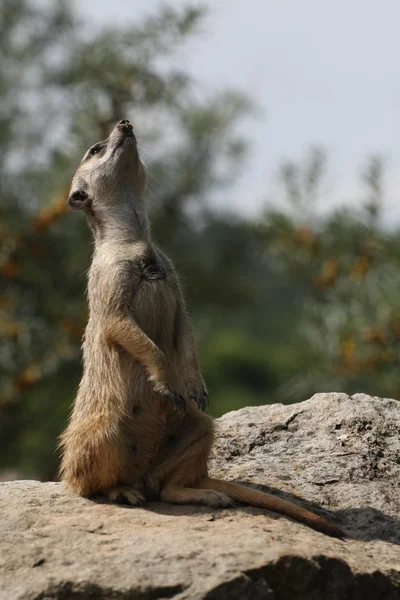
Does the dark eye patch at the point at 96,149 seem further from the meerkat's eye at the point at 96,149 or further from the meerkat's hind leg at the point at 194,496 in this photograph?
the meerkat's hind leg at the point at 194,496

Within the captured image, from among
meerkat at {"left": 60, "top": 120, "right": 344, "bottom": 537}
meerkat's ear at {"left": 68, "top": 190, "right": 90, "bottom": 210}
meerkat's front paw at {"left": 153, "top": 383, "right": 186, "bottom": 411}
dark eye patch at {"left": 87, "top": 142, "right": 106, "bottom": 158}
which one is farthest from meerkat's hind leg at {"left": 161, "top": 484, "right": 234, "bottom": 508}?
dark eye patch at {"left": 87, "top": 142, "right": 106, "bottom": 158}

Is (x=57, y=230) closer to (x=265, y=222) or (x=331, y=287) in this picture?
(x=265, y=222)

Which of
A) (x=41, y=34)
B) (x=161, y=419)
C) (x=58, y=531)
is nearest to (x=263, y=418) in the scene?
(x=161, y=419)

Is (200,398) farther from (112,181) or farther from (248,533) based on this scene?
(112,181)

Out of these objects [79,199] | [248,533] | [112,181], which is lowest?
[248,533]

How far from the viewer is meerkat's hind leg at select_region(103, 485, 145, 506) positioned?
5.07 metres

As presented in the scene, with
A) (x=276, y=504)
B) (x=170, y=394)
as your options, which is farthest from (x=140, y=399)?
(x=276, y=504)

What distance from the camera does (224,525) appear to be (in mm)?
4723

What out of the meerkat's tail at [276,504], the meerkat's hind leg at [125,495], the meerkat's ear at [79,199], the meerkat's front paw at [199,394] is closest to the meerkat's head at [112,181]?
the meerkat's ear at [79,199]

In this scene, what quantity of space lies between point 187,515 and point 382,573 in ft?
3.29

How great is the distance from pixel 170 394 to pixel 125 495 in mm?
581

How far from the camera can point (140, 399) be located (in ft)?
17.2

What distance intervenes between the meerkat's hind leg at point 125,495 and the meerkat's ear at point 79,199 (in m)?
1.71

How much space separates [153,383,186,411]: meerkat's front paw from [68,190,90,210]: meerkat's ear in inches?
51.4
